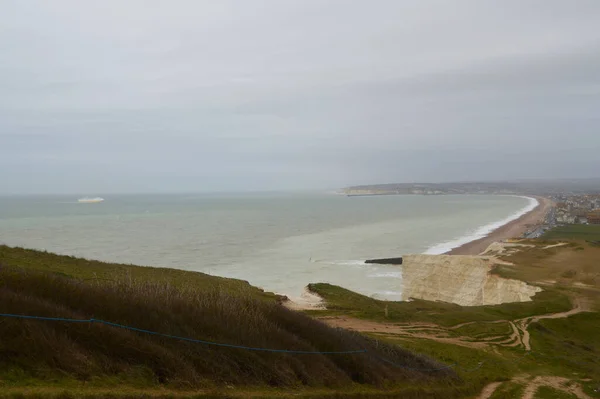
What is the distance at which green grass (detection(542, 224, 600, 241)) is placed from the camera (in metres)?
75.7

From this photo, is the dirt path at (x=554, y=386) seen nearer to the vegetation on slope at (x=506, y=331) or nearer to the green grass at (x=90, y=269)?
the vegetation on slope at (x=506, y=331)

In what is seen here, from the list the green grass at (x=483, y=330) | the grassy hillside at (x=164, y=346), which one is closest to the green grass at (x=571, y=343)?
the green grass at (x=483, y=330)

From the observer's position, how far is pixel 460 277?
41250 millimetres

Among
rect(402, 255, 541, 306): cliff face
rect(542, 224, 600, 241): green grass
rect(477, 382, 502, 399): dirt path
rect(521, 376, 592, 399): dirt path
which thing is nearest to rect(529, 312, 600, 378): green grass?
rect(521, 376, 592, 399): dirt path

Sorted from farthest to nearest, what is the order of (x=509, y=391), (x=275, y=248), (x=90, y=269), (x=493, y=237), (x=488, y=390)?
(x=493, y=237) → (x=275, y=248) → (x=90, y=269) → (x=509, y=391) → (x=488, y=390)

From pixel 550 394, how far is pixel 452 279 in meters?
29.6

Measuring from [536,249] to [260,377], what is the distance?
51213 millimetres

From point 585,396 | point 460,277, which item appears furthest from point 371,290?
point 585,396

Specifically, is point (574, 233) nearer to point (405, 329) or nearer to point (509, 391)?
point (405, 329)

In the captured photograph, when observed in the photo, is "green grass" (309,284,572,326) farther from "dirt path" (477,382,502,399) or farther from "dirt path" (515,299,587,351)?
"dirt path" (477,382,502,399)

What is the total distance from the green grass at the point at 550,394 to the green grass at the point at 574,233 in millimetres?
70929

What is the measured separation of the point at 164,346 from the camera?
23.9 feet

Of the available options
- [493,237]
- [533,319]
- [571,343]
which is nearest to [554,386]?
[571,343]

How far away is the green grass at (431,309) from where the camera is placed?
2342cm
